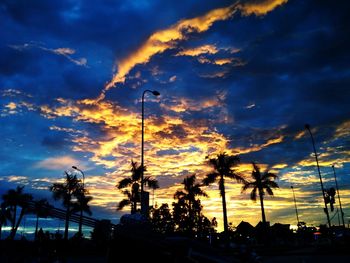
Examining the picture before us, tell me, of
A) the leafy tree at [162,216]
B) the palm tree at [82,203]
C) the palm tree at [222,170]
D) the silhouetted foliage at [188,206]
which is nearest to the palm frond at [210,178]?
the palm tree at [222,170]

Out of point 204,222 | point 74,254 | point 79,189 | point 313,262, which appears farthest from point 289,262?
point 204,222

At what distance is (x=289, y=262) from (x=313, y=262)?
180 cm

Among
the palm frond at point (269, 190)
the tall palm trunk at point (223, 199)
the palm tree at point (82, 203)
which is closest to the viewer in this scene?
the tall palm trunk at point (223, 199)

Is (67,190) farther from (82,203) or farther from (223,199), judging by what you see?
(223,199)

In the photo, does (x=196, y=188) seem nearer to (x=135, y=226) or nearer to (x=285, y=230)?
(x=135, y=226)

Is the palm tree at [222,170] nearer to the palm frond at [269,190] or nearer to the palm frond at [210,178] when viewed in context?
the palm frond at [210,178]

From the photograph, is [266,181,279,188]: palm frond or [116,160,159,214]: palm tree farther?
[266,181,279,188]: palm frond

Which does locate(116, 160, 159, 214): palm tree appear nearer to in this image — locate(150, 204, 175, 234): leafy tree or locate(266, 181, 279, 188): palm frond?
locate(266, 181, 279, 188): palm frond

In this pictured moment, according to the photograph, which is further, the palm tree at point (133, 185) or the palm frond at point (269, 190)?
the palm frond at point (269, 190)

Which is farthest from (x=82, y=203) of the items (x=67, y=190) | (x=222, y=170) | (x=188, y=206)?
(x=222, y=170)

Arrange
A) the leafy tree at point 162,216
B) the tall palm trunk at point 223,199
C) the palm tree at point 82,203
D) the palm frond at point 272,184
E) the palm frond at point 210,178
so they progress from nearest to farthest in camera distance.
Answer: the tall palm trunk at point 223,199 → the palm frond at point 210,178 → the palm frond at point 272,184 → the palm tree at point 82,203 → the leafy tree at point 162,216

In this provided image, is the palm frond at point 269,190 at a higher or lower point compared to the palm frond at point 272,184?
lower

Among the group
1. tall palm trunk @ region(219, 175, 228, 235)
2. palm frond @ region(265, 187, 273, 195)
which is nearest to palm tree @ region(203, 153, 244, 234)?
tall palm trunk @ region(219, 175, 228, 235)

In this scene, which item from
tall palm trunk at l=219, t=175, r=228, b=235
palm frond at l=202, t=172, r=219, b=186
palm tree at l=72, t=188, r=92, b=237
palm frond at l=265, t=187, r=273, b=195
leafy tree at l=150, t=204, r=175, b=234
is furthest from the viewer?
leafy tree at l=150, t=204, r=175, b=234
